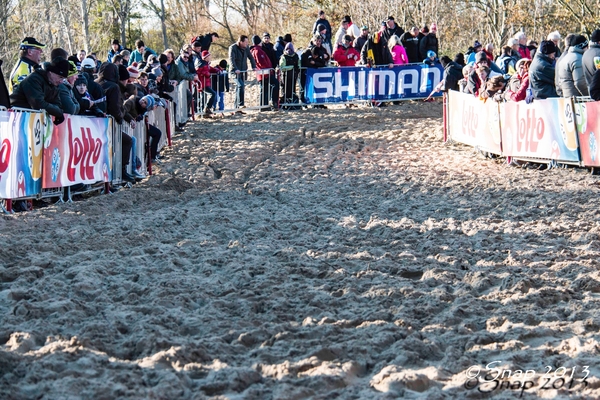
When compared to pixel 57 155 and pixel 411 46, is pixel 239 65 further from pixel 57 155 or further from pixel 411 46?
pixel 57 155

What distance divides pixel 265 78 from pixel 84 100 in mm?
11320

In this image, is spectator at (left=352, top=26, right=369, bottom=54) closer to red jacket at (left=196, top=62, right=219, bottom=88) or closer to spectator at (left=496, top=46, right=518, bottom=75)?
red jacket at (left=196, top=62, right=219, bottom=88)

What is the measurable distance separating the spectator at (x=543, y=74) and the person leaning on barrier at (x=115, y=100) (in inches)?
251

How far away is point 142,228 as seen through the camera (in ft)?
27.8

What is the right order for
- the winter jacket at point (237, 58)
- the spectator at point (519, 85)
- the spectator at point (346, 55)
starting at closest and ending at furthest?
the spectator at point (519, 85) → the winter jacket at point (237, 58) → the spectator at point (346, 55)

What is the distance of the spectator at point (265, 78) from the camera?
864 inches

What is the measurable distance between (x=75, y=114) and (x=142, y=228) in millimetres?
2876

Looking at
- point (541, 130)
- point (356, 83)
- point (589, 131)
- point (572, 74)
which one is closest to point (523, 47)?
point (356, 83)

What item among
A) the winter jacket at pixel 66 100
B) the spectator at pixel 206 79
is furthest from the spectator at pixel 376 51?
the winter jacket at pixel 66 100

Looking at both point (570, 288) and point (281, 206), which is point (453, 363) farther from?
point (281, 206)

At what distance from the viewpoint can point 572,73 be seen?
478 inches

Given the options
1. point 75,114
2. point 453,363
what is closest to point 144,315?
point 453,363

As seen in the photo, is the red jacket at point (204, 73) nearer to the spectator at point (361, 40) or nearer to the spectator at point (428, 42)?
the spectator at point (361, 40)

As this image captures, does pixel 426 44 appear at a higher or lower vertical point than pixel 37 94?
higher
